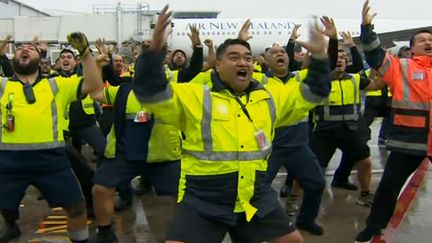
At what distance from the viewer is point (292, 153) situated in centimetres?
495

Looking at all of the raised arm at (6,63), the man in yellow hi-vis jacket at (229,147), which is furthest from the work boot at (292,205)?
the raised arm at (6,63)

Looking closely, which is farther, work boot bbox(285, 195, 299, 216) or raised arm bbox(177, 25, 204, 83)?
work boot bbox(285, 195, 299, 216)

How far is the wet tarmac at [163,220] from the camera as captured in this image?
4.97m

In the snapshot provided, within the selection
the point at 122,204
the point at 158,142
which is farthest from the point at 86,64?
the point at 122,204

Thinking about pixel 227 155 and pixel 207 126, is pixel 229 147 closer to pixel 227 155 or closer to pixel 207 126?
pixel 227 155

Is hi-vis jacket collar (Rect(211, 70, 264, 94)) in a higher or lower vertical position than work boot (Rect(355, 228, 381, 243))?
higher

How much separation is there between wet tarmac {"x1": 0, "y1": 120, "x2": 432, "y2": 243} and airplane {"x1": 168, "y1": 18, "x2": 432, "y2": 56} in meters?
20.3

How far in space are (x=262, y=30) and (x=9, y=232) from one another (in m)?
25.4

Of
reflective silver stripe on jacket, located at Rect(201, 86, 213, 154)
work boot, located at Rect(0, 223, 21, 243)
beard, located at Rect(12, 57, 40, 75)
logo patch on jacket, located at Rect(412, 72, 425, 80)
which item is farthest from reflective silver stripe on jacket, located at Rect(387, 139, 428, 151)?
work boot, located at Rect(0, 223, 21, 243)

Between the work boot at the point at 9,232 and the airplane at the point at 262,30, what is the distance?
21461 millimetres

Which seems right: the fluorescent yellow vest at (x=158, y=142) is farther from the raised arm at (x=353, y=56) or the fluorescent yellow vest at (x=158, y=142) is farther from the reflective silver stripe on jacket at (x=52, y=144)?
the raised arm at (x=353, y=56)

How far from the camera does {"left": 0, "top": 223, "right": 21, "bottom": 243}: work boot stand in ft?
16.1

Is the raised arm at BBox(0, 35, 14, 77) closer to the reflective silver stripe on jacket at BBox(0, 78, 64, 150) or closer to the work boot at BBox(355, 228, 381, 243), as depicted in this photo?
the reflective silver stripe on jacket at BBox(0, 78, 64, 150)

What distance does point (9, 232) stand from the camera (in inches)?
196
